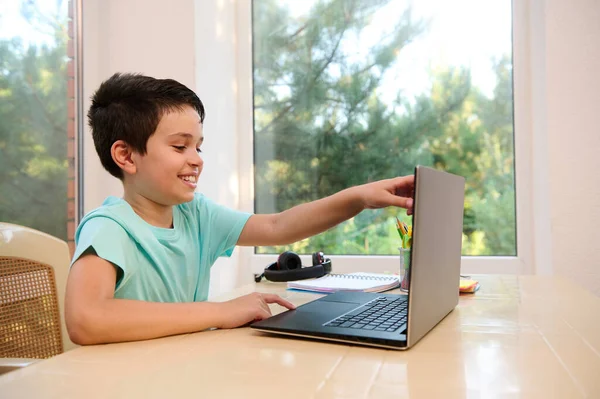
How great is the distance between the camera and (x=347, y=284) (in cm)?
121

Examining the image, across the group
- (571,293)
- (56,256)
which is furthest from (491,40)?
(56,256)

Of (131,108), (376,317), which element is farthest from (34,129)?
(376,317)

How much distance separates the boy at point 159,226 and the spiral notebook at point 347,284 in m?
0.11

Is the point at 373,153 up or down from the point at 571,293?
up

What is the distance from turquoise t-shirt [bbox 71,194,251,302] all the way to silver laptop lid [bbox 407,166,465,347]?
0.44 meters

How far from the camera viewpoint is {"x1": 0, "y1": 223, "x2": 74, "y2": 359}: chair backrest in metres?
1.01

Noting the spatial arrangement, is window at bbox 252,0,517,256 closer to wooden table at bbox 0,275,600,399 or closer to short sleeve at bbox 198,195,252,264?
short sleeve at bbox 198,195,252,264

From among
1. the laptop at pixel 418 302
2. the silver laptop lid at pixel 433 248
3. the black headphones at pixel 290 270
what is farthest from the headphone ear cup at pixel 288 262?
the silver laptop lid at pixel 433 248

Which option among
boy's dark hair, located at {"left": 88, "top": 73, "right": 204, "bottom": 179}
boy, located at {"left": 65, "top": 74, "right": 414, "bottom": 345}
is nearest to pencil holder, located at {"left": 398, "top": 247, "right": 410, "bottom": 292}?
boy, located at {"left": 65, "top": 74, "right": 414, "bottom": 345}

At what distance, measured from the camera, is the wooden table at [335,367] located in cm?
53

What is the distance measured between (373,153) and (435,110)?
282mm

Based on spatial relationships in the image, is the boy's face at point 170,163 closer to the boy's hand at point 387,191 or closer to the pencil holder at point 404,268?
the boy's hand at point 387,191

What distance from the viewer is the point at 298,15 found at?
87.0 inches

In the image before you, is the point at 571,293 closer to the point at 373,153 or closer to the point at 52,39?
the point at 373,153
